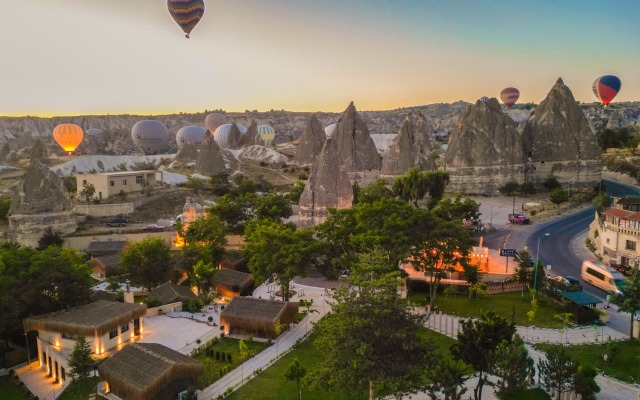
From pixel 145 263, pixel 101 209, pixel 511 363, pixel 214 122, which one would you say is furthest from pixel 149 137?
pixel 511 363

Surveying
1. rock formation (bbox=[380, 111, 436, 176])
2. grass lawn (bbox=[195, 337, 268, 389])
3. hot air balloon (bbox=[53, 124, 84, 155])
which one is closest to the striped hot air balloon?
rock formation (bbox=[380, 111, 436, 176])

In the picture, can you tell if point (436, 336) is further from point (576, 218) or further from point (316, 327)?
point (576, 218)

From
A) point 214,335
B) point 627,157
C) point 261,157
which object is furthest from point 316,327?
point 261,157

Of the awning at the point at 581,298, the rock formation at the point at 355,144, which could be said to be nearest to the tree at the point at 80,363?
the awning at the point at 581,298

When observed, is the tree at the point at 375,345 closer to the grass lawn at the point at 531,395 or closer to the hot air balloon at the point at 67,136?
the grass lawn at the point at 531,395

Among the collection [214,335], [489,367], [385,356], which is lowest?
[214,335]

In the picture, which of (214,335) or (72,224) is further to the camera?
(72,224)

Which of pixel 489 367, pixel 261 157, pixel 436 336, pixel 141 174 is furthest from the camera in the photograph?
pixel 261 157
